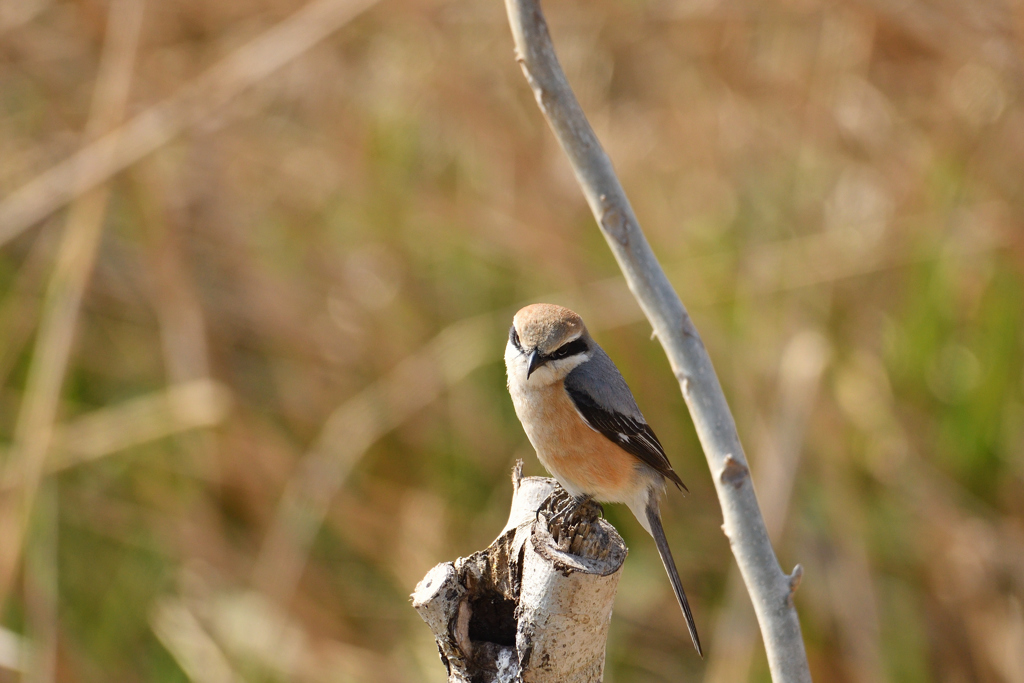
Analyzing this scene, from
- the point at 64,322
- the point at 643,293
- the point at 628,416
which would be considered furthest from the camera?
the point at 64,322

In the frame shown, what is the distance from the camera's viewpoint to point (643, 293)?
1.11 meters

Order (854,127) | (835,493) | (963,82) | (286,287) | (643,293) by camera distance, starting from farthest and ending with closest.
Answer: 1. (286,287)
2. (854,127)
3. (963,82)
4. (835,493)
5. (643,293)

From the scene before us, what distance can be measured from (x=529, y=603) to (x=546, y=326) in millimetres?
861

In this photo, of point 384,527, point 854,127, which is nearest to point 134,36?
point 384,527

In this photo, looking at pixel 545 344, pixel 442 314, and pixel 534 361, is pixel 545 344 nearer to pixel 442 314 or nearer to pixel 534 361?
pixel 534 361

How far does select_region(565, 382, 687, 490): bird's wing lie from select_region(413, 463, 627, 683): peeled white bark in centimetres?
56

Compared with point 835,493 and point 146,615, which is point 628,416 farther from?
point 146,615

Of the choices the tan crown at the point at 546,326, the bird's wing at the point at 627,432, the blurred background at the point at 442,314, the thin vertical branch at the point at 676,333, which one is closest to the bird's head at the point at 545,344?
the tan crown at the point at 546,326

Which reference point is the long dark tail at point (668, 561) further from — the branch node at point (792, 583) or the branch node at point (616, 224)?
the branch node at point (616, 224)

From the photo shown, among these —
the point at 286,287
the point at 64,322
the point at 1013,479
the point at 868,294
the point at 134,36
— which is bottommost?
the point at 1013,479

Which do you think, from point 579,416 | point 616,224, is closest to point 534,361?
point 579,416

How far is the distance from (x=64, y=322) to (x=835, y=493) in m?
3.17

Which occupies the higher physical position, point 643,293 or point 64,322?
point 64,322

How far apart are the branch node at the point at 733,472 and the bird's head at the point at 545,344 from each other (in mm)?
785
